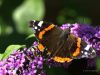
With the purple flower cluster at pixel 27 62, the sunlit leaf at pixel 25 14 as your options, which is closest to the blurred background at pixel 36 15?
the sunlit leaf at pixel 25 14

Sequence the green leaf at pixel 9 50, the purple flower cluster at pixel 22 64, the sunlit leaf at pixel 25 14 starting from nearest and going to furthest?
the purple flower cluster at pixel 22 64 → the green leaf at pixel 9 50 → the sunlit leaf at pixel 25 14

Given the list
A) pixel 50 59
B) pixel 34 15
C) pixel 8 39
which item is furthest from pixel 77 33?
pixel 34 15

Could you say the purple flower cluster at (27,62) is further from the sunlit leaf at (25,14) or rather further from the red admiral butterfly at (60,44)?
the sunlit leaf at (25,14)

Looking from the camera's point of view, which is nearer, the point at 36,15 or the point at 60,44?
the point at 60,44

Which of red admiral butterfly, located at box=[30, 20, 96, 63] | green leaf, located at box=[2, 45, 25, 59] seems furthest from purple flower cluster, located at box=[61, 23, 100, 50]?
green leaf, located at box=[2, 45, 25, 59]

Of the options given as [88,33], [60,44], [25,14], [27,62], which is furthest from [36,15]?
[27,62]

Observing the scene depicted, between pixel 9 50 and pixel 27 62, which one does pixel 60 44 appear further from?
pixel 9 50
